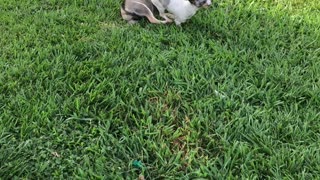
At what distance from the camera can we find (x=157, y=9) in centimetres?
361

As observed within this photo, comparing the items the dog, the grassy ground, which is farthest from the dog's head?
the grassy ground

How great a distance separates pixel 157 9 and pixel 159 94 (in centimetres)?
118

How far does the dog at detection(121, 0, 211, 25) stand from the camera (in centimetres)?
335

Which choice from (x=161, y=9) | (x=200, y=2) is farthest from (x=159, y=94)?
(x=161, y=9)

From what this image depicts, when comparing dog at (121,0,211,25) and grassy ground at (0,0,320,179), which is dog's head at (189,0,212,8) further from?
grassy ground at (0,0,320,179)

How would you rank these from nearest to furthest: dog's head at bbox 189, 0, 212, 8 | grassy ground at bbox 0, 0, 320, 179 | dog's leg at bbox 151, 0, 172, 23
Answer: grassy ground at bbox 0, 0, 320, 179
dog's head at bbox 189, 0, 212, 8
dog's leg at bbox 151, 0, 172, 23

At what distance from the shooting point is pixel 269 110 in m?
2.52

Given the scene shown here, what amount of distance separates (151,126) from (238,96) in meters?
0.63

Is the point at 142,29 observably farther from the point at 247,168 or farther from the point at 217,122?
the point at 247,168

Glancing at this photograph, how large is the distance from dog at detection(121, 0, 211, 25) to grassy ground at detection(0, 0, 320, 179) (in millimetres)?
92

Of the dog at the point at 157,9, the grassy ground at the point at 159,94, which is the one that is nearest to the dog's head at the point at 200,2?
the dog at the point at 157,9

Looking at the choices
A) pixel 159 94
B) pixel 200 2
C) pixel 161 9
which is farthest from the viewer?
pixel 161 9

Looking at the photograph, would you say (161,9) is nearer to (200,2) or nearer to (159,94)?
(200,2)

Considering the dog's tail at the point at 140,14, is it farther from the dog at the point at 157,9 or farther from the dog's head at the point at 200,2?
the dog's head at the point at 200,2
